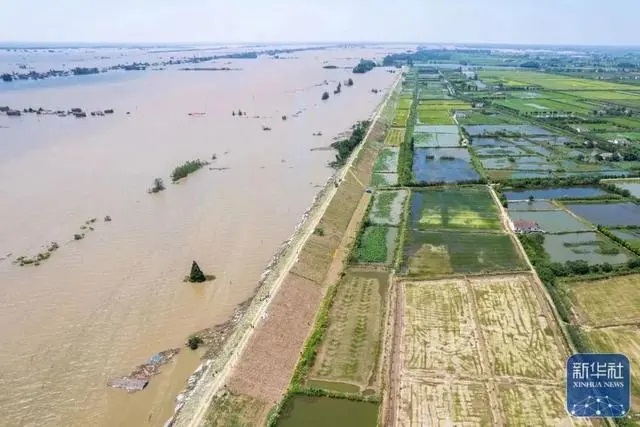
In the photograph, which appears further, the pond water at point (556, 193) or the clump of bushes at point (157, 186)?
the clump of bushes at point (157, 186)

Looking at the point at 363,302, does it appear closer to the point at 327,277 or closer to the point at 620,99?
the point at 327,277

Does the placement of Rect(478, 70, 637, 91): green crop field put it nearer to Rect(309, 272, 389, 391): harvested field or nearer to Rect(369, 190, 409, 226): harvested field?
Rect(369, 190, 409, 226): harvested field

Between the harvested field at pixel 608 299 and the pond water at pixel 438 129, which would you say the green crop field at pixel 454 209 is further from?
the pond water at pixel 438 129

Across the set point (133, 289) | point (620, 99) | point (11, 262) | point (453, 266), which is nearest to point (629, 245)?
point (453, 266)

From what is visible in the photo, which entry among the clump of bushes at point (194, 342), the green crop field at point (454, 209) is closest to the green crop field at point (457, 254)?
the green crop field at point (454, 209)

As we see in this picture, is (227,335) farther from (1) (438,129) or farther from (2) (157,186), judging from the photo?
(1) (438,129)

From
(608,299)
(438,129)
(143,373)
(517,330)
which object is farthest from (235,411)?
(438,129)
